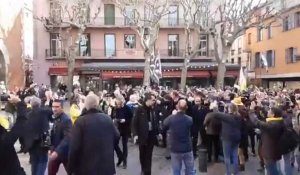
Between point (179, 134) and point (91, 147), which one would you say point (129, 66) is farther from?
point (91, 147)

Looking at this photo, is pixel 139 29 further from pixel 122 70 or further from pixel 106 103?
pixel 106 103

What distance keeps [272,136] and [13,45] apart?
127ft

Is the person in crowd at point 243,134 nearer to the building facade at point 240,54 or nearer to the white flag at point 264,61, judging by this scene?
the white flag at point 264,61

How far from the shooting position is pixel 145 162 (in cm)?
959

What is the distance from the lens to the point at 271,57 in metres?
44.8

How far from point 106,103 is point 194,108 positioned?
5037 millimetres

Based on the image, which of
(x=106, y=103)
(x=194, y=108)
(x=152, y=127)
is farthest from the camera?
(x=106, y=103)

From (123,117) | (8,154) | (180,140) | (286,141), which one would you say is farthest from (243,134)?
(8,154)

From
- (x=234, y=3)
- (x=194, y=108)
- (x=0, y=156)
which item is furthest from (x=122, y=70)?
(x=0, y=156)

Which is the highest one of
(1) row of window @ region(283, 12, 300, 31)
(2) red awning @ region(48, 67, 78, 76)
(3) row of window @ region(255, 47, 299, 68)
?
(1) row of window @ region(283, 12, 300, 31)

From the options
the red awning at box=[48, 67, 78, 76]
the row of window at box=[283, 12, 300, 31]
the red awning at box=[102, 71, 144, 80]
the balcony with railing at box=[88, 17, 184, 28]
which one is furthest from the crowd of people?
the balcony with railing at box=[88, 17, 184, 28]

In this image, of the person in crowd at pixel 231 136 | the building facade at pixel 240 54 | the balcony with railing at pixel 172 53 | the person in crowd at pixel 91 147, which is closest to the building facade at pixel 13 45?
the balcony with railing at pixel 172 53

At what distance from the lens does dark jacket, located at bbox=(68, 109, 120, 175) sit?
580cm

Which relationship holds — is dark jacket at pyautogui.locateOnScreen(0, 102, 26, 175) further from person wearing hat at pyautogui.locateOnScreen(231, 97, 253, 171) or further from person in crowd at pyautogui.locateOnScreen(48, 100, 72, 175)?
person wearing hat at pyautogui.locateOnScreen(231, 97, 253, 171)
